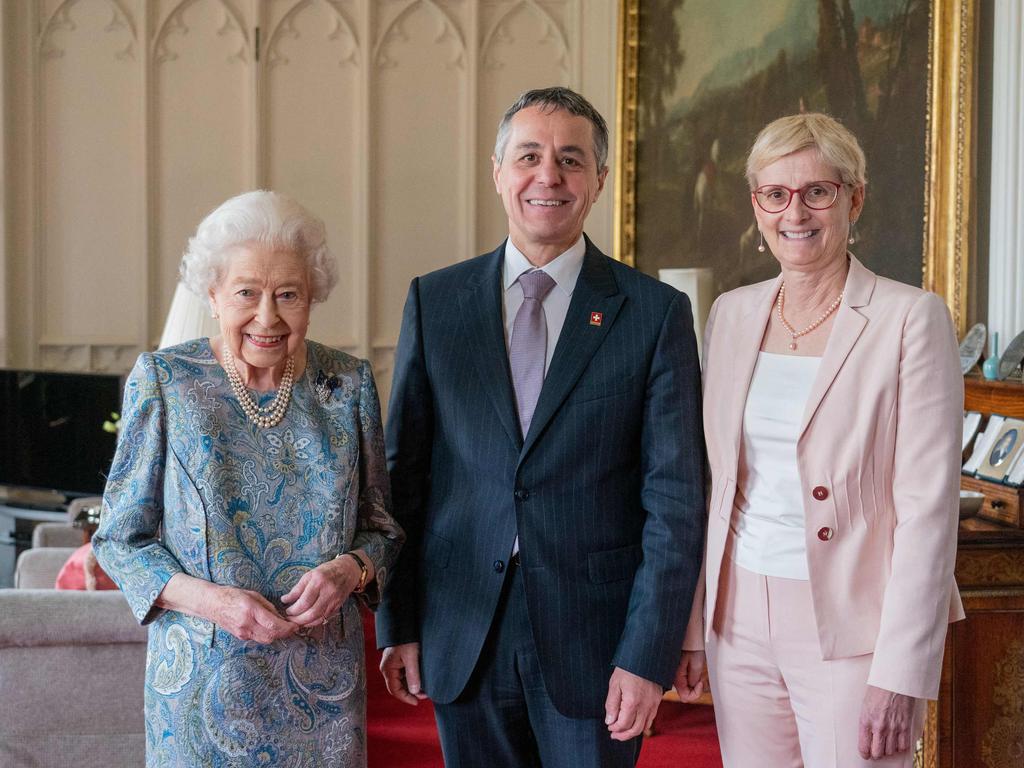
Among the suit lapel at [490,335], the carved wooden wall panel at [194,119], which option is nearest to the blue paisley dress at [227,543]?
the suit lapel at [490,335]

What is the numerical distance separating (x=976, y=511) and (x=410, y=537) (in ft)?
6.17

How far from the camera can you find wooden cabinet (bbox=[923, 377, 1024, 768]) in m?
3.17

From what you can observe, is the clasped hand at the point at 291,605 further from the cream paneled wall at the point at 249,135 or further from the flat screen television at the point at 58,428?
the cream paneled wall at the point at 249,135

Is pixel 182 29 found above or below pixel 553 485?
above

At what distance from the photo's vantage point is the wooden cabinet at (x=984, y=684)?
3166mm

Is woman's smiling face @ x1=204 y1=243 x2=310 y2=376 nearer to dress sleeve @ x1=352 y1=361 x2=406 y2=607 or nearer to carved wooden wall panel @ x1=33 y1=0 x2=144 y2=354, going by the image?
dress sleeve @ x1=352 y1=361 x2=406 y2=607

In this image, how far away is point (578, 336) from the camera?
2.13m

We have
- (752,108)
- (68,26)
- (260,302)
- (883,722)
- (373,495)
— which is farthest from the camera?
(68,26)

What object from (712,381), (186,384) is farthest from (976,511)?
(186,384)

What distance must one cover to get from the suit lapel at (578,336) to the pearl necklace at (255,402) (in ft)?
1.49

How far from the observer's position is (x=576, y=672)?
209 centimetres

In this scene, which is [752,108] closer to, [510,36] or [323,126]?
[510,36]

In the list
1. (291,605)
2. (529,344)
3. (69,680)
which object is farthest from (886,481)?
(69,680)

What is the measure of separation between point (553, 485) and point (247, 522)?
0.56 meters
